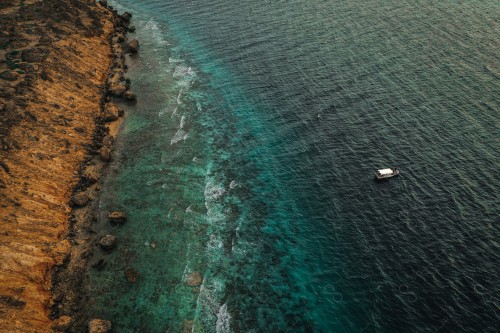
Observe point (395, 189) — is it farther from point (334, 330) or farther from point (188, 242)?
point (188, 242)

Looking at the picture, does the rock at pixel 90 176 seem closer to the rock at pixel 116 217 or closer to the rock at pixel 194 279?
the rock at pixel 116 217

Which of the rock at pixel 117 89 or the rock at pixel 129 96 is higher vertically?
the rock at pixel 117 89

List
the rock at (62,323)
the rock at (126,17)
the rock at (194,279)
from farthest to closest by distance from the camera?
the rock at (126,17) < the rock at (194,279) < the rock at (62,323)

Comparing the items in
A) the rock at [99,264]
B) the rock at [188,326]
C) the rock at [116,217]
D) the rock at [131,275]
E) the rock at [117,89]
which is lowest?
the rock at [188,326]

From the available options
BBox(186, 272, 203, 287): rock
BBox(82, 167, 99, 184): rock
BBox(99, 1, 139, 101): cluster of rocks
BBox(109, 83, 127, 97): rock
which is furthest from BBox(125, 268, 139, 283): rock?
BBox(109, 83, 127, 97): rock

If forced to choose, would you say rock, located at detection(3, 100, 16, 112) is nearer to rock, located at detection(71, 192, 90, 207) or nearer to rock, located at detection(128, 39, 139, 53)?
rock, located at detection(71, 192, 90, 207)

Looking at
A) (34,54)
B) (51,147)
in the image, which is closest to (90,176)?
(51,147)

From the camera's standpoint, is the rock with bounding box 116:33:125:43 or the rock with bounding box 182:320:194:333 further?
the rock with bounding box 116:33:125:43

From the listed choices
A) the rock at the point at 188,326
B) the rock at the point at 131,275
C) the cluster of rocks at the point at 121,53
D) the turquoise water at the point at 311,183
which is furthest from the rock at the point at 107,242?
the cluster of rocks at the point at 121,53
